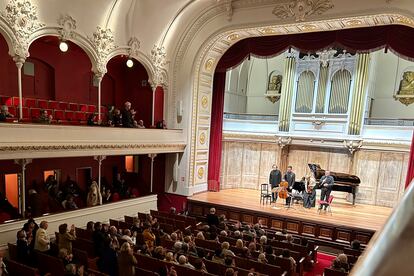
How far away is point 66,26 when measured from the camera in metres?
9.74

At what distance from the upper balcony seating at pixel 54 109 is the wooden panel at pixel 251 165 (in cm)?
733

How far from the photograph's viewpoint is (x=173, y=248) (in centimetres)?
698

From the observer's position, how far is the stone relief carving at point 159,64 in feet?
42.3

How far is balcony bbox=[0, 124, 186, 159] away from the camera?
780 cm

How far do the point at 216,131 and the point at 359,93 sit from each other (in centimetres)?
639

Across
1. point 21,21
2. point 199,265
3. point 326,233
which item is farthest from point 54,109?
point 326,233

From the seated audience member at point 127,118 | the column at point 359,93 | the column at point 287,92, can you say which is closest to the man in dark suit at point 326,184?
the column at point 359,93

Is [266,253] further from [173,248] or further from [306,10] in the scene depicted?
[306,10]

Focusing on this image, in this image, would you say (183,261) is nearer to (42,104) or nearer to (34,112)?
(34,112)

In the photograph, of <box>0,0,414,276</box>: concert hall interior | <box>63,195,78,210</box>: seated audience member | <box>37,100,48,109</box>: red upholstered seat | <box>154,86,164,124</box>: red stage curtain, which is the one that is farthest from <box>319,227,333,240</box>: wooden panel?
<box>37,100,48,109</box>: red upholstered seat

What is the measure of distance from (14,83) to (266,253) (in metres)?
9.55

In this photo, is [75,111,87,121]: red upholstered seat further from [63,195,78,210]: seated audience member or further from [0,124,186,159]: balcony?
[63,195,78,210]: seated audience member

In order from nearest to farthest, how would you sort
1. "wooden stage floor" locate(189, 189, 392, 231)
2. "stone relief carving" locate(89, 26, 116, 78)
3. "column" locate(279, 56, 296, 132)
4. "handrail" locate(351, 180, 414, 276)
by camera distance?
"handrail" locate(351, 180, 414, 276) < "wooden stage floor" locate(189, 189, 392, 231) < "stone relief carving" locate(89, 26, 116, 78) < "column" locate(279, 56, 296, 132)

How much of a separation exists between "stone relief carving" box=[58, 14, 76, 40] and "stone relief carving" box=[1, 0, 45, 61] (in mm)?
680
